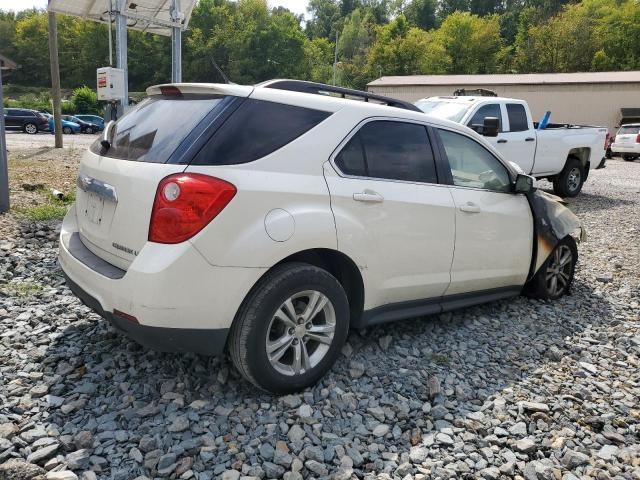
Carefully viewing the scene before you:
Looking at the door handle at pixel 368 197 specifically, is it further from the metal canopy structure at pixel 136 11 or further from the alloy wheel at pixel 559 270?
the metal canopy structure at pixel 136 11

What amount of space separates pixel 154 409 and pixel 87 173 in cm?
148

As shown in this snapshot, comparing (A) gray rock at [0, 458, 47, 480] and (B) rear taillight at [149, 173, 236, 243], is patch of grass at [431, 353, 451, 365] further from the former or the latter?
(A) gray rock at [0, 458, 47, 480]

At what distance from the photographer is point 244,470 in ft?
8.20

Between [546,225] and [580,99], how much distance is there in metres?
36.8

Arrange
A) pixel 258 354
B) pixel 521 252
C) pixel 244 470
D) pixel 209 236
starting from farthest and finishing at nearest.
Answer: pixel 521 252 → pixel 258 354 → pixel 209 236 → pixel 244 470

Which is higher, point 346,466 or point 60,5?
point 60,5

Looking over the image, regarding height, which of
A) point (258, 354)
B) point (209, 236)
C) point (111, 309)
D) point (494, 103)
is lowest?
point (258, 354)

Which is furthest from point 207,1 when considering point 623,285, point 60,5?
point 623,285

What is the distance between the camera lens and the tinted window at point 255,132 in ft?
9.23

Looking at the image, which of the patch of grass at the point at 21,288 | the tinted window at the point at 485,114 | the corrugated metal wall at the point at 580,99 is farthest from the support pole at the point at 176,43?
the corrugated metal wall at the point at 580,99

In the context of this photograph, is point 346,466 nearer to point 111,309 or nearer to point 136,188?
point 111,309

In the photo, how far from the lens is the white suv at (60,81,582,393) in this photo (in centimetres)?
270

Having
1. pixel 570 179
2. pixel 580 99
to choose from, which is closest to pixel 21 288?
pixel 570 179

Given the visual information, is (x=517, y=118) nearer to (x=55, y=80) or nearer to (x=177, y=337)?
(x=177, y=337)
